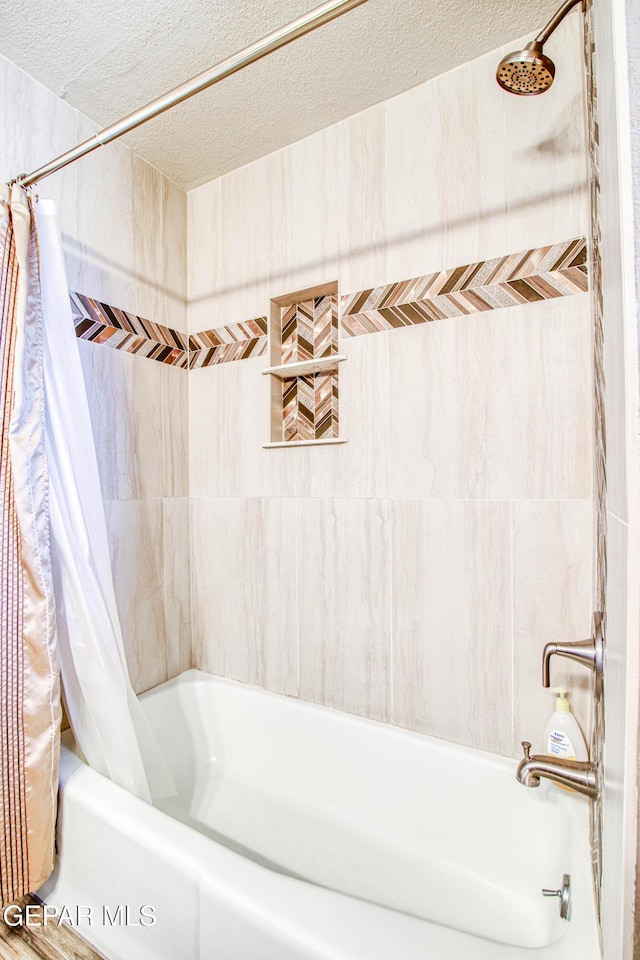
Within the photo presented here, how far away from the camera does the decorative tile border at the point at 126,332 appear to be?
5.09ft

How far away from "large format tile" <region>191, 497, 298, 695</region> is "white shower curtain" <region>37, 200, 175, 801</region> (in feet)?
1.90

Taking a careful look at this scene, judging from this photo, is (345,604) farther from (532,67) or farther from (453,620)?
(532,67)

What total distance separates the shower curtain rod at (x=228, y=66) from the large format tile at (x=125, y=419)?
0.60 metres

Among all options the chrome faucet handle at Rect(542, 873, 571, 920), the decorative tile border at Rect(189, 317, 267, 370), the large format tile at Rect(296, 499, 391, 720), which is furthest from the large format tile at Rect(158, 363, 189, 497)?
the chrome faucet handle at Rect(542, 873, 571, 920)

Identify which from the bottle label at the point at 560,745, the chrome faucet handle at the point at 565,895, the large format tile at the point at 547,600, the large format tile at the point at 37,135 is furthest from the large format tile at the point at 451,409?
the large format tile at the point at 37,135

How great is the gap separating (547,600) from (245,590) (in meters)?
1.02

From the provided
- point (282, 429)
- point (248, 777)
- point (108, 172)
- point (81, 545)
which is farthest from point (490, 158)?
point (248, 777)

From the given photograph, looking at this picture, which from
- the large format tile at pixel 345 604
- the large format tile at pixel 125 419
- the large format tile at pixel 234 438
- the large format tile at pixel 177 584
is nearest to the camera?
the large format tile at pixel 345 604

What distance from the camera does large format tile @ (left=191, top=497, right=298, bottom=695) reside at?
1677mm

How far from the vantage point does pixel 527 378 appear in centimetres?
127

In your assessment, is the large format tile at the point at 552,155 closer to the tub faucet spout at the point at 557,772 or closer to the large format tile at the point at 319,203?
the large format tile at the point at 319,203

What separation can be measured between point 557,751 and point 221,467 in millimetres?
1373

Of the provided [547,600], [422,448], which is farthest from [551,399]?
[547,600]

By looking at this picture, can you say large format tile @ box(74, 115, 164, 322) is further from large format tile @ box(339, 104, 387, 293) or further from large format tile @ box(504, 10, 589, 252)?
large format tile @ box(504, 10, 589, 252)
